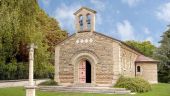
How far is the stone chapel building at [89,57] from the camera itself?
2976cm

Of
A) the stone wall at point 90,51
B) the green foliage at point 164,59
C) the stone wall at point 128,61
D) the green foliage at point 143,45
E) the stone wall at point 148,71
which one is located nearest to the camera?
the stone wall at point 90,51

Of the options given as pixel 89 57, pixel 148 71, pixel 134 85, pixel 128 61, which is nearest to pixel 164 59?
pixel 148 71

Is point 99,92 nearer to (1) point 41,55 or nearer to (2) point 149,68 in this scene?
(1) point 41,55

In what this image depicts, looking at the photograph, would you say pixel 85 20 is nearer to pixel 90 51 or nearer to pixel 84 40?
pixel 84 40

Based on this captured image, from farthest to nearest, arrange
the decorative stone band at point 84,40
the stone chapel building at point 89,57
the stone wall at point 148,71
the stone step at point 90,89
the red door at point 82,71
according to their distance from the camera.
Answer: the stone wall at point 148,71 → the red door at point 82,71 → the decorative stone band at point 84,40 → the stone chapel building at point 89,57 → the stone step at point 90,89

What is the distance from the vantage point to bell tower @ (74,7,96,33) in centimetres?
3112

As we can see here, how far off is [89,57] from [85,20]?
3.76 metres

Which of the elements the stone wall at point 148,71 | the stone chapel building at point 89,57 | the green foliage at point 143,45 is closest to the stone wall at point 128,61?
the stone chapel building at point 89,57

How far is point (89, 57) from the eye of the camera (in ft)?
101

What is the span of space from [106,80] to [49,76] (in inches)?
738

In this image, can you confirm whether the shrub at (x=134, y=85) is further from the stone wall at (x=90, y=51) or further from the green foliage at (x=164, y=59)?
the green foliage at (x=164, y=59)

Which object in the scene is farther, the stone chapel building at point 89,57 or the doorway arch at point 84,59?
the doorway arch at point 84,59

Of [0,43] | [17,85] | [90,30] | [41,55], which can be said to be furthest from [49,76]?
[0,43]

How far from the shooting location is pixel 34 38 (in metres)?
18.3
